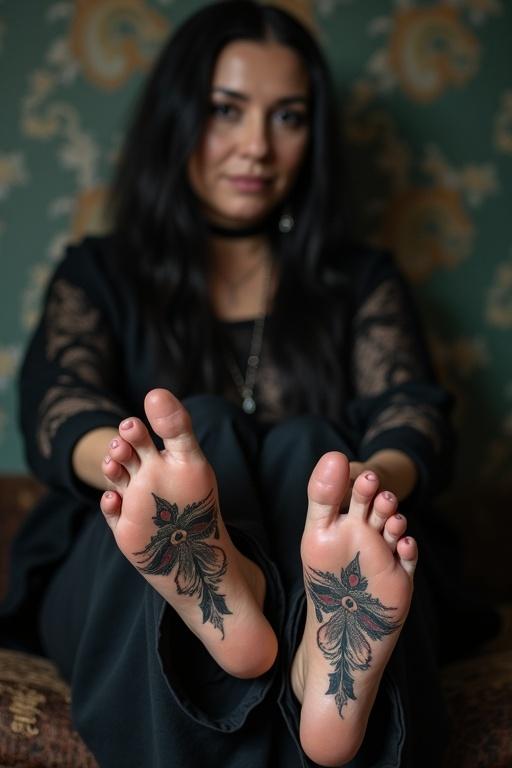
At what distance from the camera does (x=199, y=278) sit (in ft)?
4.80

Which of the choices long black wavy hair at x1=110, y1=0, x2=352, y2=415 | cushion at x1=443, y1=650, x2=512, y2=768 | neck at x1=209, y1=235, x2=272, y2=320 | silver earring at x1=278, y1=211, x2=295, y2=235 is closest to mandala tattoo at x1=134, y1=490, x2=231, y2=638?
cushion at x1=443, y1=650, x2=512, y2=768

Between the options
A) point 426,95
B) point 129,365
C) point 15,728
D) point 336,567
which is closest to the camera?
point 336,567

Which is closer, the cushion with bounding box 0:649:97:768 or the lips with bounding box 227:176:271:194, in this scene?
the cushion with bounding box 0:649:97:768

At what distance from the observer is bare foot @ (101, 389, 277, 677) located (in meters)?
0.80

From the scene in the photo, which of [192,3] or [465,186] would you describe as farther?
[465,186]

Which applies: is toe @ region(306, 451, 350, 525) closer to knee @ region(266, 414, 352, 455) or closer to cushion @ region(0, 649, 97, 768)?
knee @ region(266, 414, 352, 455)

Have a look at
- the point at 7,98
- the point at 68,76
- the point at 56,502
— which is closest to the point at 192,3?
the point at 68,76

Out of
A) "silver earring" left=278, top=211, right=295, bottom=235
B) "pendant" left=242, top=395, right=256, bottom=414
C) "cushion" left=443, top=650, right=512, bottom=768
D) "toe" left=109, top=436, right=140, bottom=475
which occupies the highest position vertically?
"silver earring" left=278, top=211, right=295, bottom=235

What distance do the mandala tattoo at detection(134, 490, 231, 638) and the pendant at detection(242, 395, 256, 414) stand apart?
2.00ft

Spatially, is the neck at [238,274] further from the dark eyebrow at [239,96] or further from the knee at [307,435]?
the knee at [307,435]

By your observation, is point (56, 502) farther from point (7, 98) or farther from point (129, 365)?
point (7, 98)

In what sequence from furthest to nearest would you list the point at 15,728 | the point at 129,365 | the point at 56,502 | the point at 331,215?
the point at 331,215 → the point at 129,365 → the point at 56,502 → the point at 15,728

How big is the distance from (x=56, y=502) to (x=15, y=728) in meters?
0.39

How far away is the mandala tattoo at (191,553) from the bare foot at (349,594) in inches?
3.4
